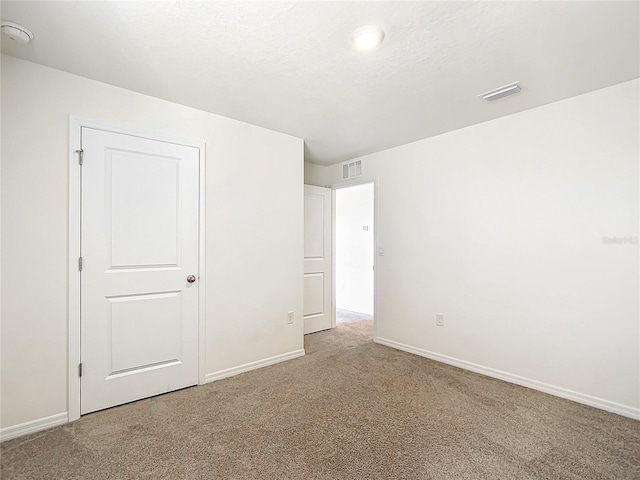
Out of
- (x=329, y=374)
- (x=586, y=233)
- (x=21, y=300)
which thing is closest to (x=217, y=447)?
(x=329, y=374)

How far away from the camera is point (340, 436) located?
215 cm

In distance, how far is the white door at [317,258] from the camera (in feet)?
15.2

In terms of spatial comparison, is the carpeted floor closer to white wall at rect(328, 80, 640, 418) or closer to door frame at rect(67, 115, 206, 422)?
door frame at rect(67, 115, 206, 422)

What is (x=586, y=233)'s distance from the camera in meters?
2.62

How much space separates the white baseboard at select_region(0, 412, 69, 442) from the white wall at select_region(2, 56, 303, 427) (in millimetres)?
34

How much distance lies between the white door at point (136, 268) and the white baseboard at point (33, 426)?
0.13 m

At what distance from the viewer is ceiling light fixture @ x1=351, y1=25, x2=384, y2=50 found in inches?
73.2

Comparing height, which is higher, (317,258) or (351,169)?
(351,169)

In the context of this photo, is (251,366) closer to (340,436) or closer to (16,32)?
(340,436)

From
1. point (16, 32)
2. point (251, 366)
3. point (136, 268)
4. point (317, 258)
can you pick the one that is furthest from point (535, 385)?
point (16, 32)

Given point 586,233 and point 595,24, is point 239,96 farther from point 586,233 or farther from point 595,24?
point 586,233

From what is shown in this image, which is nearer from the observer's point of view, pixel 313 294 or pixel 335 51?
pixel 335 51

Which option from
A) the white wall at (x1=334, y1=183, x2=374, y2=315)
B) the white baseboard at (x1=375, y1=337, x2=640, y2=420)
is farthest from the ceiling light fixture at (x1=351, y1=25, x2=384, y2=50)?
the white wall at (x1=334, y1=183, x2=374, y2=315)

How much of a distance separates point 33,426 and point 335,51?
9.94ft
